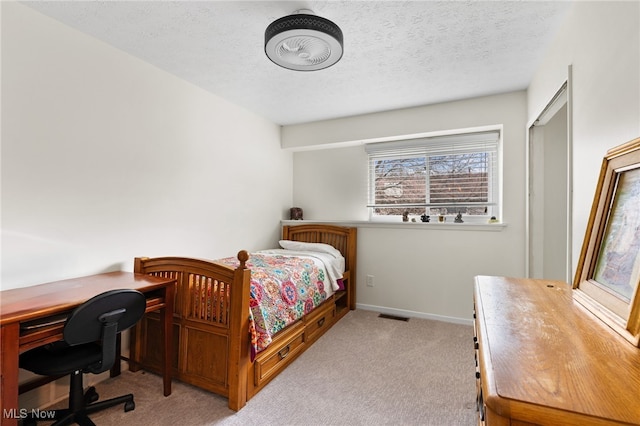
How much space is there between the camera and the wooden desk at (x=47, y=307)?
4.15ft

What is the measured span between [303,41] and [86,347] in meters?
2.11

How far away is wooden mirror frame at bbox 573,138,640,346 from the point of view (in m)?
0.84

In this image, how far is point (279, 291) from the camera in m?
2.27

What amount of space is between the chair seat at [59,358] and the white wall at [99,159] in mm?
458

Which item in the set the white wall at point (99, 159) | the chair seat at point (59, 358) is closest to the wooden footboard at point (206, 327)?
the white wall at point (99, 159)

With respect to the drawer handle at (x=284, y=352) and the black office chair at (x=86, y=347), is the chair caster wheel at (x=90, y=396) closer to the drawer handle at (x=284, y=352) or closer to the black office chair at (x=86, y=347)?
the black office chair at (x=86, y=347)

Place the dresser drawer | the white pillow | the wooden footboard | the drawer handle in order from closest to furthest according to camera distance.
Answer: the wooden footboard, the drawer handle, the dresser drawer, the white pillow

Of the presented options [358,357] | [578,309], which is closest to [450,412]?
[358,357]

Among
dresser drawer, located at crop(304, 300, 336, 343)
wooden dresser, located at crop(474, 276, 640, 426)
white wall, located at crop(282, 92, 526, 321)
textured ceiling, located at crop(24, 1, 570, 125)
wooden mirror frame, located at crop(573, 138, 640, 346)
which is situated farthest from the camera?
white wall, located at crop(282, 92, 526, 321)

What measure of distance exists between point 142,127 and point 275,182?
1813 mm

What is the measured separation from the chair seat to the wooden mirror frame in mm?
2155

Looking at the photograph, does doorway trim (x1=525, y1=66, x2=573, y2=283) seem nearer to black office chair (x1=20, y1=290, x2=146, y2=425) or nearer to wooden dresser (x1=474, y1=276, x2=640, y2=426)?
wooden dresser (x1=474, y1=276, x2=640, y2=426)

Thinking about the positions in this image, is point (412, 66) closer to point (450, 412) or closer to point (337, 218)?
point (337, 218)

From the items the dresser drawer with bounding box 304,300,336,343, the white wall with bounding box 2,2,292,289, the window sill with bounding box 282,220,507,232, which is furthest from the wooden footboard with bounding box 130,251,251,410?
the window sill with bounding box 282,220,507,232
